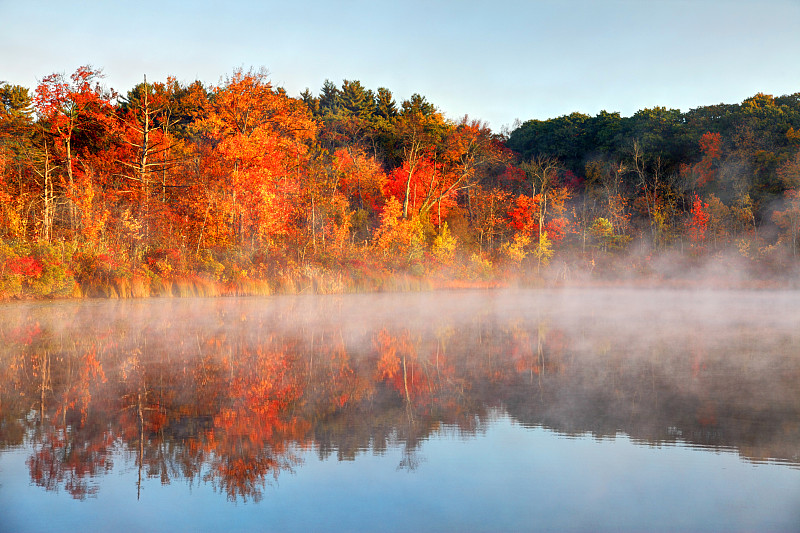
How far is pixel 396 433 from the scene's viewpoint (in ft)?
20.6

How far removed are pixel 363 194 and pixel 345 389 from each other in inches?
1384

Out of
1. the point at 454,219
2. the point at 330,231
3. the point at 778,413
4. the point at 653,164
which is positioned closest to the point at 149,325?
the point at 778,413

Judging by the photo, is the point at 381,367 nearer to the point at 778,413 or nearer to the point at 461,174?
the point at 778,413

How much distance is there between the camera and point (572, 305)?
23438 millimetres

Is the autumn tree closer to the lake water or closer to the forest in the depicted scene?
the forest

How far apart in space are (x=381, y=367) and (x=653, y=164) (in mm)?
40662

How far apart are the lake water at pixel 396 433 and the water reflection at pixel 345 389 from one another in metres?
0.04

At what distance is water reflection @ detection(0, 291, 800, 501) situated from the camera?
18.8 feet

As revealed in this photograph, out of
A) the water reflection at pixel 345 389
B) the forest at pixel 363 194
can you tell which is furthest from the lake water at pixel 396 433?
the forest at pixel 363 194

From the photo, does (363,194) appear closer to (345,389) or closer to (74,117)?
(74,117)

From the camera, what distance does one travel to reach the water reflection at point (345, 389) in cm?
573

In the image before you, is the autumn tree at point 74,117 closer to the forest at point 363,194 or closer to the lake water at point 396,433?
the forest at point 363,194

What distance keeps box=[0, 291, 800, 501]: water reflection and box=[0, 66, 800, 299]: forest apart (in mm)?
10089

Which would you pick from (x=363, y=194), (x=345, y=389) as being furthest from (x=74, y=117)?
(x=345, y=389)
